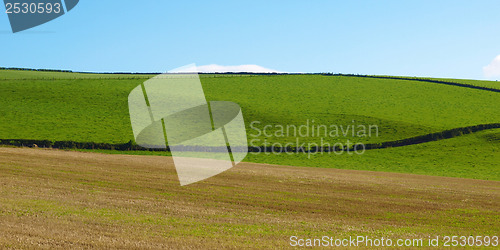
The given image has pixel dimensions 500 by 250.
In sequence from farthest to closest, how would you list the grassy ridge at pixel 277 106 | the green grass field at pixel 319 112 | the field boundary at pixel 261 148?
the grassy ridge at pixel 277 106 < the green grass field at pixel 319 112 < the field boundary at pixel 261 148

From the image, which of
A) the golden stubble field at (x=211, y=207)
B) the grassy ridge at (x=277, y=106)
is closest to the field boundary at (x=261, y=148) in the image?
the grassy ridge at (x=277, y=106)

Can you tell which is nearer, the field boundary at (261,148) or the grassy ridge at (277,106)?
the field boundary at (261,148)

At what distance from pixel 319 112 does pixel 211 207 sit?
48.2 m

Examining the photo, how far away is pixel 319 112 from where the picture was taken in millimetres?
67500

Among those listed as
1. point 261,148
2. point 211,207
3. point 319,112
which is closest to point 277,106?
point 319,112

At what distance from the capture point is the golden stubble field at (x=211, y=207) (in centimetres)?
1569

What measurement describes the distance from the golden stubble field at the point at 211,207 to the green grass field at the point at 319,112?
45.6 feet

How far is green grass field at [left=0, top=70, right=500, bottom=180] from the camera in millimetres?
48312

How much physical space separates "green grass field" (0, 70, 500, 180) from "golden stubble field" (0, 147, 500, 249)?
1391 centimetres

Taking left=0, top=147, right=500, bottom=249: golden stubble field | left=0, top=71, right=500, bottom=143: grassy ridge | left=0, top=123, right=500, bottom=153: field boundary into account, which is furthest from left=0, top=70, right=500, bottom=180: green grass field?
left=0, top=147, right=500, bottom=249: golden stubble field

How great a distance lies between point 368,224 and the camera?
19.9 meters

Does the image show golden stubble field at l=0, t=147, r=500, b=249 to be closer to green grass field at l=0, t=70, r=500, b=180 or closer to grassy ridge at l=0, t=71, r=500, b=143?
green grass field at l=0, t=70, r=500, b=180

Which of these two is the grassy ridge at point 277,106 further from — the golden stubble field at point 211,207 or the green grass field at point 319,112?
the golden stubble field at point 211,207

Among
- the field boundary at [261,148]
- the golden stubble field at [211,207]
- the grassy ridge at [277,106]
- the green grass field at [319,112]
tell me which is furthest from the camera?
the grassy ridge at [277,106]
